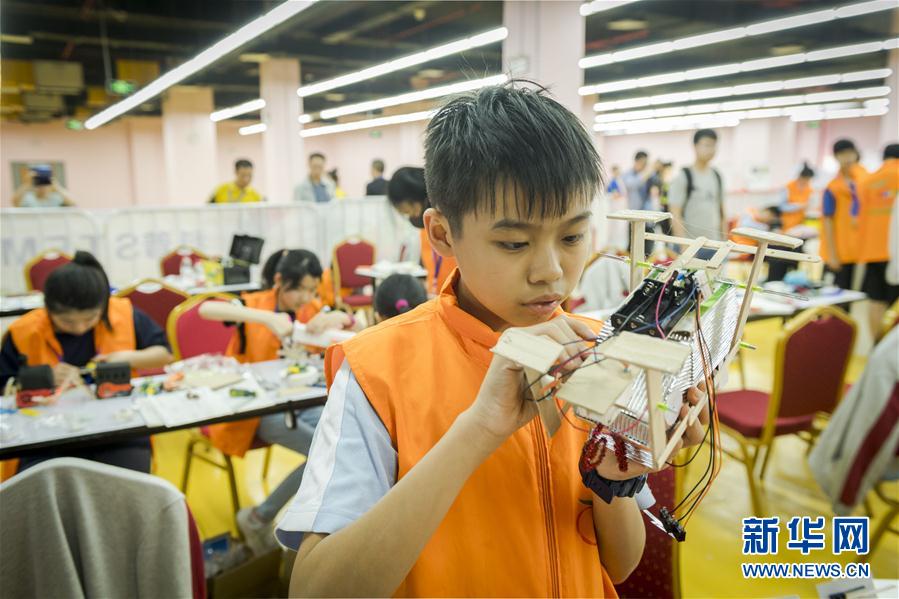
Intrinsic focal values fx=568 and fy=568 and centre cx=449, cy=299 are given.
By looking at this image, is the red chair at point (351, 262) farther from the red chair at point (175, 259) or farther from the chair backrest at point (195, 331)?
the chair backrest at point (195, 331)

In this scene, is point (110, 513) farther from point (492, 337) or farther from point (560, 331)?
point (560, 331)

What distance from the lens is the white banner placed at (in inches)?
225

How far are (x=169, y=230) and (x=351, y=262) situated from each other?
223 cm

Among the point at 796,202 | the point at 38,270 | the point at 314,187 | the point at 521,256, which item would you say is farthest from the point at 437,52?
the point at 521,256

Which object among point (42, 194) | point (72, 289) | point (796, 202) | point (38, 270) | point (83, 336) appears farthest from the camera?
point (796, 202)

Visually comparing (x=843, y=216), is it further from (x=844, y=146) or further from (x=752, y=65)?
(x=752, y=65)

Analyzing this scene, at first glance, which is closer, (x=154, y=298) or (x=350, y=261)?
(x=154, y=298)

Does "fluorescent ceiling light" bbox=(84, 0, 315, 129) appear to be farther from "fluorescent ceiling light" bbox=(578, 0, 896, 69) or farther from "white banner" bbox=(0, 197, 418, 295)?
"fluorescent ceiling light" bbox=(578, 0, 896, 69)

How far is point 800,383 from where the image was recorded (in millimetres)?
2637

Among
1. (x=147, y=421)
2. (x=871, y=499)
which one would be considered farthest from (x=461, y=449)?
(x=871, y=499)

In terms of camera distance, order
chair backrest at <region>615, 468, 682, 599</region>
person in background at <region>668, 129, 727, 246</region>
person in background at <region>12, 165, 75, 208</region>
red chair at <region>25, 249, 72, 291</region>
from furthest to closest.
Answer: person in background at <region>12, 165, 75, 208</region> → person in background at <region>668, 129, 727, 246</region> → red chair at <region>25, 249, 72, 291</region> → chair backrest at <region>615, 468, 682, 599</region>

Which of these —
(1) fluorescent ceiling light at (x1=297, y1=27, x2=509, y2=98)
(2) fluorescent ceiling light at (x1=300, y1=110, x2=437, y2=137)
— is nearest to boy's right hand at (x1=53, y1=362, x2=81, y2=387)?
(1) fluorescent ceiling light at (x1=297, y1=27, x2=509, y2=98)

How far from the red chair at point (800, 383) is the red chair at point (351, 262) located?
13.2ft

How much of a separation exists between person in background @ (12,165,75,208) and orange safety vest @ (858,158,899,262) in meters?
8.66
